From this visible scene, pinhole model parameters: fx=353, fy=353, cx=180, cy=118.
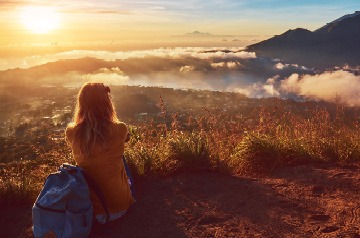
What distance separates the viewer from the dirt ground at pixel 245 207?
14.0 ft

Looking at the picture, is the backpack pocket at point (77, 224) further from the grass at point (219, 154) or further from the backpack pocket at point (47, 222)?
the grass at point (219, 154)

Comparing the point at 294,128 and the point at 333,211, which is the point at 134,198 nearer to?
the point at 333,211

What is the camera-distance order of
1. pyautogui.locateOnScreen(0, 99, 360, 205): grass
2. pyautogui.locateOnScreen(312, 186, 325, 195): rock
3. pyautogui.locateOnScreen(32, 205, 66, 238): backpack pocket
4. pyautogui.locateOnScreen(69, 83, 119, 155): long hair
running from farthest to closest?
pyautogui.locateOnScreen(0, 99, 360, 205): grass → pyautogui.locateOnScreen(312, 186, 325, 195): rock → pyautogui.locateOnScreen(69, 83, 119, 155): long hair → pyautogui.locateOnScreen(32, 205, 66, 238): backpack pocket

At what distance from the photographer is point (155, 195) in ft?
18.1

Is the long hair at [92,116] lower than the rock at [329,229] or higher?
higher

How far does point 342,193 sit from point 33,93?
20049 centimetres

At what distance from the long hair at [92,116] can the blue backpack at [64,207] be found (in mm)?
393

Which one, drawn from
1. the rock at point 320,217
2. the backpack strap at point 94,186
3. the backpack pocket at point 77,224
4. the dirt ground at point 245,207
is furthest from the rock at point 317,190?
the backpack pocket at point 77,224

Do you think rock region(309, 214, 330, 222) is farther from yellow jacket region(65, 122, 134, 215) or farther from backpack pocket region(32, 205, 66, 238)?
backpack pocket region(32, 205, 66, 238)

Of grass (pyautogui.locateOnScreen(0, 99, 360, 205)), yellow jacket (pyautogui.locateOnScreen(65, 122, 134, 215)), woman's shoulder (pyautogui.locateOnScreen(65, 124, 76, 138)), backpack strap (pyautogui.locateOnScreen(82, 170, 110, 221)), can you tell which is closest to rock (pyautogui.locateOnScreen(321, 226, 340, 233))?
grass (pyautogui.locateOnScreen(0, 99, 360, 205))

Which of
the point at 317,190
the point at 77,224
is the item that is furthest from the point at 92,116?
the point at 317,190

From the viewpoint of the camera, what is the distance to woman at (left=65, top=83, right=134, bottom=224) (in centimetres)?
424

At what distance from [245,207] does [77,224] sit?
223cm

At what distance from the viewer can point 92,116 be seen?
4234 mm
